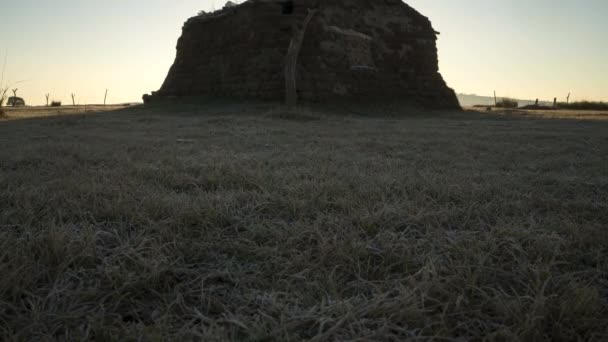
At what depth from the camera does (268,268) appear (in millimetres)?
1098

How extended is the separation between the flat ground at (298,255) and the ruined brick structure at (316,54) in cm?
780

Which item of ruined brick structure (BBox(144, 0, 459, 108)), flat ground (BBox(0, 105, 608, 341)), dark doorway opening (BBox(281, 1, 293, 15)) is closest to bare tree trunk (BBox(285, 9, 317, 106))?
ruined brick structure (BBox(144, 0, 459, 108))

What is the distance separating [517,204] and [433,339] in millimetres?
1160

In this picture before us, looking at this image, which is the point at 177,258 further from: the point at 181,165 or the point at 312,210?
the point at 181,165

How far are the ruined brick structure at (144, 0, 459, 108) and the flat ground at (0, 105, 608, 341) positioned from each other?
25.6ft

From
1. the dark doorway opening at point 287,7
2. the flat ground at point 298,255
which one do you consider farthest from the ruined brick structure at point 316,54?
the flat ground at point 298,255

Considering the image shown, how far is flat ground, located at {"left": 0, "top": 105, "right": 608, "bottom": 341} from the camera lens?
33.2 inches

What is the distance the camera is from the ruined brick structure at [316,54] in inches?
382

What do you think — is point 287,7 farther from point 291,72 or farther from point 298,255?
point 298,255

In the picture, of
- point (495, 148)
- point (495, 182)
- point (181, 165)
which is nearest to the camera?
point (495, 182)

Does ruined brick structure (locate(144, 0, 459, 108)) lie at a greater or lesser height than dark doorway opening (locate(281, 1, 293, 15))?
lesser

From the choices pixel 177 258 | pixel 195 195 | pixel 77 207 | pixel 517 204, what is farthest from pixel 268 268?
pixel 517 204

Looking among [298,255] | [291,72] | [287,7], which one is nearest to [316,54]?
[291,72]

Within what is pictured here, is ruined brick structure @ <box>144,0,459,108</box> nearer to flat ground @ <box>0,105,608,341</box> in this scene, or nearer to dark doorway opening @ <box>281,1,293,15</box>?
dark doorway opening @ <box>281,1,293,15</box>
